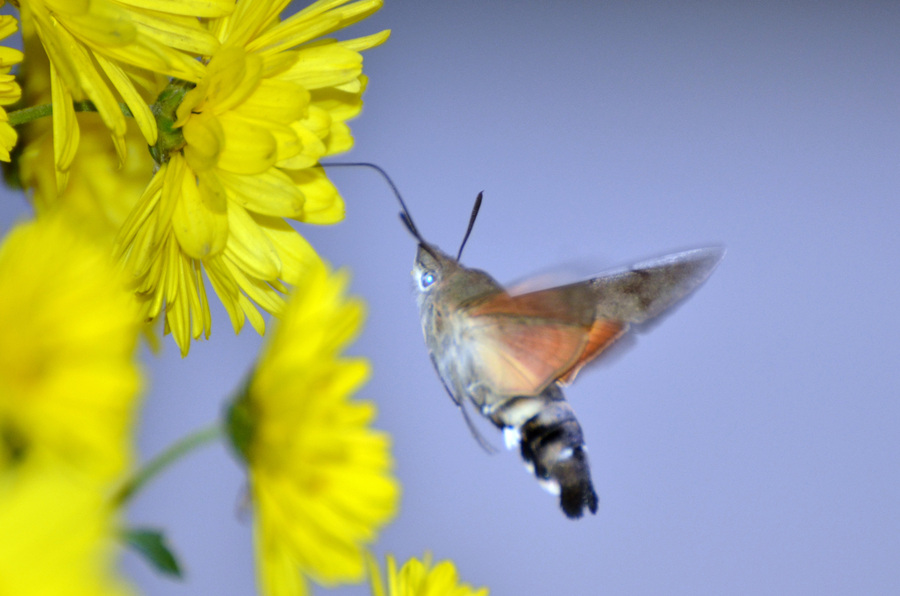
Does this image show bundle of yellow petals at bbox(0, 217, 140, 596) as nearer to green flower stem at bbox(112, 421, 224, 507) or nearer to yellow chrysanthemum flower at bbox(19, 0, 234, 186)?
green flower stem at bbox(112, 421, 224, 507)

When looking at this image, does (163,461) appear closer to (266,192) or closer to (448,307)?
(266,192)

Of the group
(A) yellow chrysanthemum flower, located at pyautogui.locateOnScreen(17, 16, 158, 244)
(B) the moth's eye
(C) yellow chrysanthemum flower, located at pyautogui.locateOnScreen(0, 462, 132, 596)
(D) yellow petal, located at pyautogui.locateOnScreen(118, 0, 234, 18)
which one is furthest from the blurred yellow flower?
(C) yellow chrysanthemum flower, located at pyautogui.locateOnScreen(0, 462, 132, 596)

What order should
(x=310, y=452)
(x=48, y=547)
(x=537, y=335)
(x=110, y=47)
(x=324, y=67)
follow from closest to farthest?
(x=48, y=547)
(x=310, y=452)
(x=110, y=47)
(x=324, y=67)
(x=537, y=335)

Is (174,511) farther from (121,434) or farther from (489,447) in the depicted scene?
(121,434)

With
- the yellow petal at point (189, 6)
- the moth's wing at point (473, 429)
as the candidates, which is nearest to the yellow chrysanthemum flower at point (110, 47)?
the yellow petal at point (189, 6)

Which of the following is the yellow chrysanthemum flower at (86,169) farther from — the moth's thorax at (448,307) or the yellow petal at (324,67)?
the moth's thorax at (448,307)

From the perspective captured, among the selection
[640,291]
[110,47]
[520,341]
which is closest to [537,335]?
[520,341]
